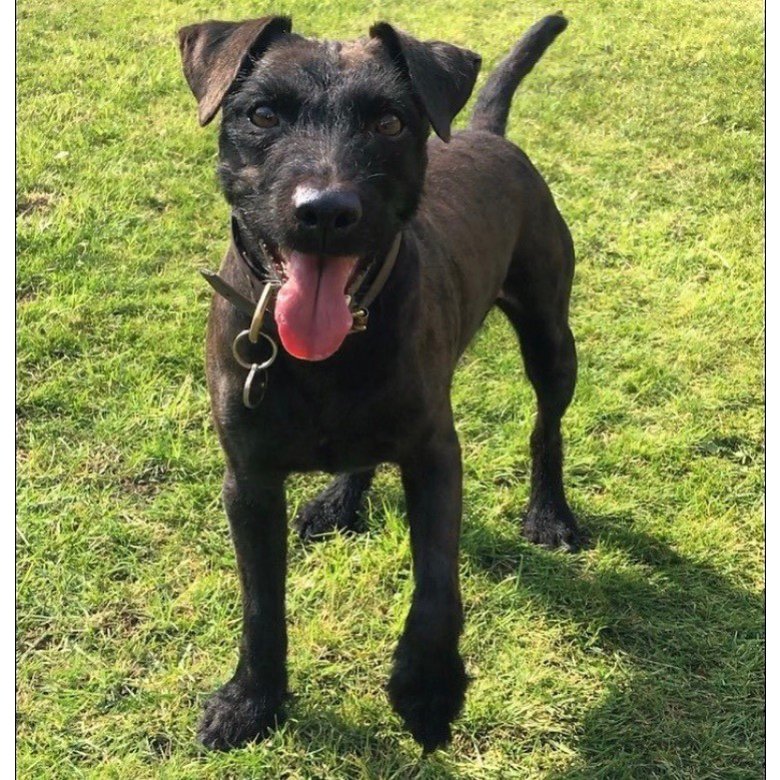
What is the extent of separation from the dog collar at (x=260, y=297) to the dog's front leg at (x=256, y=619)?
1.25 ft

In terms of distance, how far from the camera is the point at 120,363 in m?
5.07

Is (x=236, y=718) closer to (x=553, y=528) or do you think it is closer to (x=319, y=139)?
(x=553, y=528)

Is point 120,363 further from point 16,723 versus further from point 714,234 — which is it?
point 714,234

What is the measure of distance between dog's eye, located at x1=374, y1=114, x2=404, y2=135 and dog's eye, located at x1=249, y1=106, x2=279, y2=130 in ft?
0.89

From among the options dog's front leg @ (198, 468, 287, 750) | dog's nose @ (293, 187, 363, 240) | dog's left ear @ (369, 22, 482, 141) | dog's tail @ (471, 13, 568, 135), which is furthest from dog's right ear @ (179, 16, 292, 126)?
dog's tail @ (471, 13, 568, 135)

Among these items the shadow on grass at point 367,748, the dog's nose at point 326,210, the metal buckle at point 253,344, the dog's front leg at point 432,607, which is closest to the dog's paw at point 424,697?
the dog's front leg at point 432,607

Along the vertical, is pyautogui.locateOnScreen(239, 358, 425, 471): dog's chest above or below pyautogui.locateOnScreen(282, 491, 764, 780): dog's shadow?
above

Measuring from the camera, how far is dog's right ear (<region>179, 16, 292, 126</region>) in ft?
9.16

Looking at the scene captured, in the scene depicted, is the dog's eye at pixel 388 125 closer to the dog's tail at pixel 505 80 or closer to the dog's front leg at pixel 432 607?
the dog's front leg at pixel 432 607

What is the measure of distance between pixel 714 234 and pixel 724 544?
2.78 metres

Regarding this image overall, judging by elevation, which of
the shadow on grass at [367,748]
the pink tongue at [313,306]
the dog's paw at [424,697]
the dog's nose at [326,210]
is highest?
the dog's nose at [326,210]

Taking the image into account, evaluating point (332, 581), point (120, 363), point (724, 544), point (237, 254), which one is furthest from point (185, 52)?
point (724, 544)

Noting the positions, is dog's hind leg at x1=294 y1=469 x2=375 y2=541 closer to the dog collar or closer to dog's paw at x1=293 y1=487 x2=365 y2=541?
dog's paw at x1=293 y1=487 x2=365 y2=541

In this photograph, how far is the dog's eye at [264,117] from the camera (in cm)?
278
